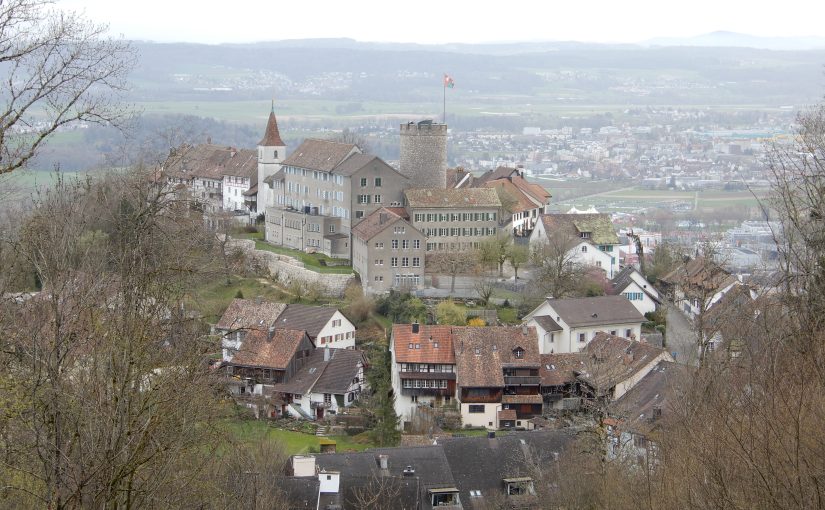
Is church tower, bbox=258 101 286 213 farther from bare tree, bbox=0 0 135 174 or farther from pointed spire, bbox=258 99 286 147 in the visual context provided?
bare tree, bbox=0 0 135 174

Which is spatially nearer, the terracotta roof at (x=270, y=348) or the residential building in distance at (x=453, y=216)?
the terracotta roof at (x=270, y=348)

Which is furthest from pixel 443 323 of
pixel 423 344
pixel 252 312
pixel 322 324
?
pixel 252 312

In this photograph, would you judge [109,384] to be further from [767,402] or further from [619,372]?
[619,372]

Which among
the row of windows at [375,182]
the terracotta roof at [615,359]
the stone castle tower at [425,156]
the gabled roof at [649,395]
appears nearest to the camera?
the gabled roof at [649,395]

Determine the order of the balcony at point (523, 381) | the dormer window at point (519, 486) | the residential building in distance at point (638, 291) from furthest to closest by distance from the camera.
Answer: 1. the residential building in distance at point (638, 291)
2. the balcony at point (523, 381)
3. the dormer window at point (519, 486)

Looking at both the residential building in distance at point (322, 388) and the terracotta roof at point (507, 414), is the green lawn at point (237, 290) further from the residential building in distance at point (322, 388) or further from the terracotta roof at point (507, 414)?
the terracotta roof at point (507, 414)

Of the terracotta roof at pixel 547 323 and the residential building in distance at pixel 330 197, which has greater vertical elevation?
the residential building in distance at pixel 330 197

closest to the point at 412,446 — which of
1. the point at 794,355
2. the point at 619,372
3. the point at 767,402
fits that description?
the point at 619,372

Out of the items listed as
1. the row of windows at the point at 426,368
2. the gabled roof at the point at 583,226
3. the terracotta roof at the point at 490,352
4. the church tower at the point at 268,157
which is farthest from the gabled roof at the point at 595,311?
the church tower at the point at 268,157
